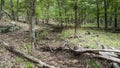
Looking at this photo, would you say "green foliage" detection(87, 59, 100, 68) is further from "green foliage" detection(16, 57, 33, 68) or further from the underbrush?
"green foliage" detection(16, 57, 33, 68)

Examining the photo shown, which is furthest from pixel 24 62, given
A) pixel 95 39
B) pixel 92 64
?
pixel 95 39

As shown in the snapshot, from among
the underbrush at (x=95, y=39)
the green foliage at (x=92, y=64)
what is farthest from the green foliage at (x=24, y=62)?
the underbrush at (x=95, y=39)

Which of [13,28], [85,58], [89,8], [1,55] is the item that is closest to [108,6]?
[89,8]

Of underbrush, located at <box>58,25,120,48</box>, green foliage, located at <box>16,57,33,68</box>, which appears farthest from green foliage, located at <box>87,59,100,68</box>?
green foliage, located at <box>16,57,33,68</box>

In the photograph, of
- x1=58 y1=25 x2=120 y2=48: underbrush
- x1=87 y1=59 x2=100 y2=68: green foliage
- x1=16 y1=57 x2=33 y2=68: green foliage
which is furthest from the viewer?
x1=58 y1=25 x2=120 y2=48: underbrush

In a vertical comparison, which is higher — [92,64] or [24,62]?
[24,62]

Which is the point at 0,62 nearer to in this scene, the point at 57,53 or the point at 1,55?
the point at 1,55

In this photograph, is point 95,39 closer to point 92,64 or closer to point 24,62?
point 92,64

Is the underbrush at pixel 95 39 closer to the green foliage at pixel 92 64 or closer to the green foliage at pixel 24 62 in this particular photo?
the green foliage at pixel 92 64

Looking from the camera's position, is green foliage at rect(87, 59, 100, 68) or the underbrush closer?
green foliage at rect(87, 59, 100, 68)

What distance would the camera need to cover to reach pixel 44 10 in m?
30.5

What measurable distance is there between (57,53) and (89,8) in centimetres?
1846

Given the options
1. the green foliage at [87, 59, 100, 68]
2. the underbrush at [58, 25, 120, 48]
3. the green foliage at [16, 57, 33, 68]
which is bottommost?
the green foliage at [87, 59, 100, 68]

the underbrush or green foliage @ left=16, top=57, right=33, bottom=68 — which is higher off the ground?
the underbrush
